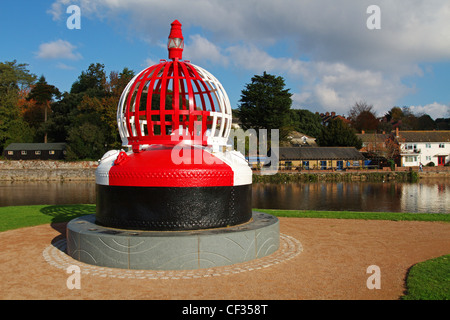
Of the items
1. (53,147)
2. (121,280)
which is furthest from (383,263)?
(53,147)

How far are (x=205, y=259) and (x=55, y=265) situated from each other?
3.57 m

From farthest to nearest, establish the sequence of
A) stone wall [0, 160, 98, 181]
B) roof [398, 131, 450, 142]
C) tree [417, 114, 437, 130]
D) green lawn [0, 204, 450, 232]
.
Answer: tree [417, 114, 437, 130] → roof [398, 131, 450, 142] → stone wall [0, 160, 98, 181] → green lawn [0, 204, 450, 232]

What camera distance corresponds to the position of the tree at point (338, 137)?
68.4m

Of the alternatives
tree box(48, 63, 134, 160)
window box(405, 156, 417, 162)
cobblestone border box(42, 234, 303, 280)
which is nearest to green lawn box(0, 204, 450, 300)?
cobblestone border box(42, 234, 303, 280)

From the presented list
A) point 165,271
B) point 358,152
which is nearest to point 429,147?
point 358,152

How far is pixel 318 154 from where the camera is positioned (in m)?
61.5

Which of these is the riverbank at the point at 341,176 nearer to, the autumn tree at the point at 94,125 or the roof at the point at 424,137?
the roof at the point at 424,137

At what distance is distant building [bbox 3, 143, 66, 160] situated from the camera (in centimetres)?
6400

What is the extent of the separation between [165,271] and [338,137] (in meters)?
64.5

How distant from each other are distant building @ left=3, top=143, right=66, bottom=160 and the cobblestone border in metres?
59.2

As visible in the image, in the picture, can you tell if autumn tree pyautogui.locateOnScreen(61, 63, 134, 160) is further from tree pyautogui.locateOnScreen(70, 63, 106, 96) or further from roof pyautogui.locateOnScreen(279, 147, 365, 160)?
roof pyautogui.locateOnScreen(279, 147, 365, 160)

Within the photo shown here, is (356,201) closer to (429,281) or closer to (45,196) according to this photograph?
(429,281)
